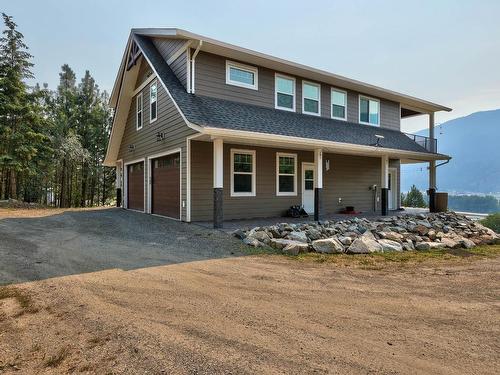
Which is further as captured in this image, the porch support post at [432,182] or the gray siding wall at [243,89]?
the porch support post at [432,182]

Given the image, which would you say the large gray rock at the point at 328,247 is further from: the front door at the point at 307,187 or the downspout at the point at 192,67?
the downspout at the point at 192,67

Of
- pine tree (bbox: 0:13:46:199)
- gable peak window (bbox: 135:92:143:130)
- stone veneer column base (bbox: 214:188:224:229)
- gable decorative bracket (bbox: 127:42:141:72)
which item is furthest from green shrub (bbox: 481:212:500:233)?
pine tree (bbox: 0:13:46:199)

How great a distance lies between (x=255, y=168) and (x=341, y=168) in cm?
470

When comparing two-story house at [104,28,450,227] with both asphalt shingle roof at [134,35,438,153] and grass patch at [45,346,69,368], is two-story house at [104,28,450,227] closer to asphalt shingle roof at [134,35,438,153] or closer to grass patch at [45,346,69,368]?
asphalt shingle roof at [134,35,438,153]

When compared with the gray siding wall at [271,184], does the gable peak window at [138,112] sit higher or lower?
higher

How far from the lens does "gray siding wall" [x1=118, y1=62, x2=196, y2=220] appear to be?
10.0 m

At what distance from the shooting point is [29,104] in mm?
18609

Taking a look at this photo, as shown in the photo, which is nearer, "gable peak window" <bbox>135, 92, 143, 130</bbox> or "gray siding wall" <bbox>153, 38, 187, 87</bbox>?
Result: "gray siding wall" <bbox>153, 38, 187, 87</bbox>

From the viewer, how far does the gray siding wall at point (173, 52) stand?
10438mm

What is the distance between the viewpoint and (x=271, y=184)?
11.7 meters

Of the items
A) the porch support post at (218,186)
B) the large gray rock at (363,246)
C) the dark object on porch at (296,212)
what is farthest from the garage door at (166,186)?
the large gray rock at (363,246)

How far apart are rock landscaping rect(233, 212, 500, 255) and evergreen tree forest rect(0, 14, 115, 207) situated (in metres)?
17.0

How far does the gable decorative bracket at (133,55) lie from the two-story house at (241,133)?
0.33ft

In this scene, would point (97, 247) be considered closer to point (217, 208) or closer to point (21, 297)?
point (21, 297)
